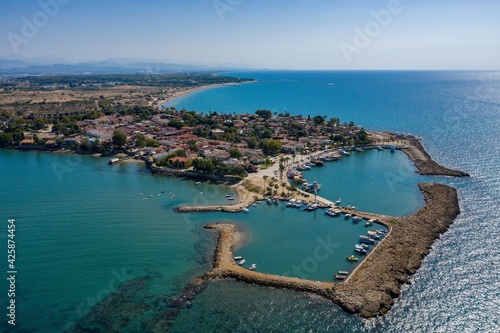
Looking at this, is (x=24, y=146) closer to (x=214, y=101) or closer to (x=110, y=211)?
(x=110, y=211)

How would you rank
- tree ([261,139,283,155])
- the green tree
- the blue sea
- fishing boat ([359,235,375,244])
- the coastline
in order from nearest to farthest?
1. the blue sea
2. the coastline
3. fishing boat ([359,235,375,244])
4. tree ([261,139,283,155])
5. the green tree

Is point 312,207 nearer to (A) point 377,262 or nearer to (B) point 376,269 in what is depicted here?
(A) point 377,262

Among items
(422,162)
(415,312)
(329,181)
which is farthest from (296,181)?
(415,312)

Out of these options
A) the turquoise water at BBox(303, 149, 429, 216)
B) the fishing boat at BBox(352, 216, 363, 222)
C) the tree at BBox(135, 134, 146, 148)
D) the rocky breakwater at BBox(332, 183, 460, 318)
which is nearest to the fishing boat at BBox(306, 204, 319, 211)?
the turquoise water at BBox(303, 149, 429, 216)

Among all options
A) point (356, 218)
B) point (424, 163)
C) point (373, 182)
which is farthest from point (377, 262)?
point (424, 163)

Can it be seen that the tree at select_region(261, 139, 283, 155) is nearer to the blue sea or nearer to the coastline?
the blue sea

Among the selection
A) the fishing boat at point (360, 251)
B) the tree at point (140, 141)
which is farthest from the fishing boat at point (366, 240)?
the tree at point (140, 141)
